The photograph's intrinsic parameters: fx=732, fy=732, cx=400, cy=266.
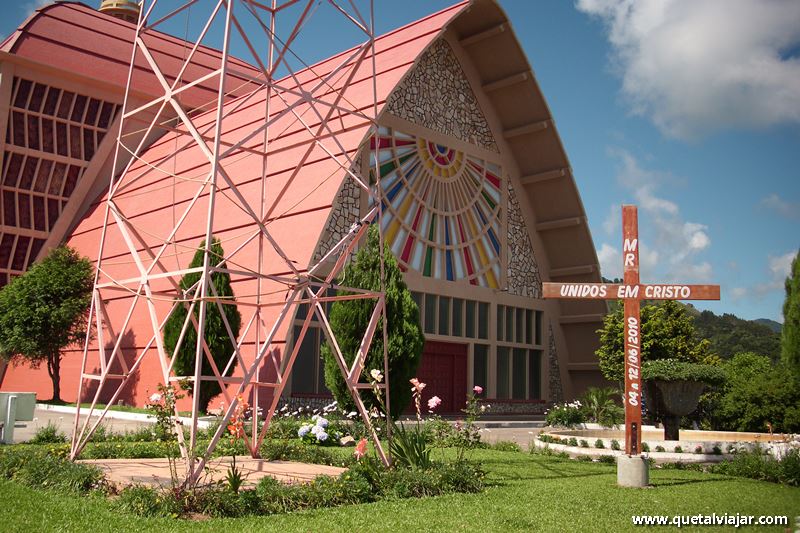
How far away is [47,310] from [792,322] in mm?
26315

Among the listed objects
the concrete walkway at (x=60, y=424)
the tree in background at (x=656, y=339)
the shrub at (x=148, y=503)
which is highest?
the tree in background at (x=656, y=339)

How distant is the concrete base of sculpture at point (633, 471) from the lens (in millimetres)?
10297

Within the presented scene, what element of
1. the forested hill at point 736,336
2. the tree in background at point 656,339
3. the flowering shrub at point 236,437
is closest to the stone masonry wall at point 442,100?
the tree in background at point 656,339

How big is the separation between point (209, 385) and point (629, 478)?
12.3m

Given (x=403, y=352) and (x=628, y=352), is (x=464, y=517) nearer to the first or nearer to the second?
(x=628, y=352)

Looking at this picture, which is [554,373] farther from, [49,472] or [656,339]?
[49,472]

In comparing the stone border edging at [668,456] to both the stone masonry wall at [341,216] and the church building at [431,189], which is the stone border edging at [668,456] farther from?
the church building at [431,189]

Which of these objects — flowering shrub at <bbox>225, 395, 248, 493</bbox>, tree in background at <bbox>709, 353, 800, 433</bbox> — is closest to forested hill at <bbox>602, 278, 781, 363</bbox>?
tree in background at <bbox>709, 353, 800, 433</bbox>

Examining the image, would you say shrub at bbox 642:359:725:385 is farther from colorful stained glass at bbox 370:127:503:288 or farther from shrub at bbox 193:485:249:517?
colorful stained glass at bbox 370:127:503:288

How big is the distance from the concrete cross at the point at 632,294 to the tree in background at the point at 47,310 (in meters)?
19.4

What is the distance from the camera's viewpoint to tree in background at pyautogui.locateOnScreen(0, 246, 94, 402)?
963 inches

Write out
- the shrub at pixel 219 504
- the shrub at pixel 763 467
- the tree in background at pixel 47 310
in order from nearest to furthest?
the shrub at pixel 219 504 < the shrub at pixel 763 467 < the tree in background at pixel 47 310

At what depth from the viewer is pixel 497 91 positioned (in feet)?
98.9

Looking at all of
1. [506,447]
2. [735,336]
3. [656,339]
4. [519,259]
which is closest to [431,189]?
[519,259]
